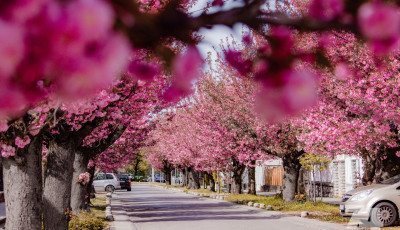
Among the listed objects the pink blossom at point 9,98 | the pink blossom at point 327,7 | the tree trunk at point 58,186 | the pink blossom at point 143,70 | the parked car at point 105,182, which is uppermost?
the pink blossom at point 327,7

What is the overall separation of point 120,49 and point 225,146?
26.0m

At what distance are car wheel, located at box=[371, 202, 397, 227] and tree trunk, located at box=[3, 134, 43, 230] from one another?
10.0 m

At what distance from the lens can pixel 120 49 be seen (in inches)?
44.1

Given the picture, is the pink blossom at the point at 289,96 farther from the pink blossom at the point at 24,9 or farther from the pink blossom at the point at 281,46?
the pink blossom at the point at 24,9

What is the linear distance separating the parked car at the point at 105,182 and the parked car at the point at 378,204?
32562 millimetres

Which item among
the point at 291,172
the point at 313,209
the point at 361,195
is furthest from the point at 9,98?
the point at 291,172

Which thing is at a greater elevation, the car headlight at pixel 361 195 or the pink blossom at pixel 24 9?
Result: the pink blossom at pixel 24 9

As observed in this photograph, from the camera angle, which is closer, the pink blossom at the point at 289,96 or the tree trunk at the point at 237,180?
the pink blossom at the point at 289,96

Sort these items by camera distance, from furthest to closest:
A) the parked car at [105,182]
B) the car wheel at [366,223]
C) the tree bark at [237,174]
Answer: the parked car at [105,182], the tree bark at [237,174], the car wheel at [366,223]

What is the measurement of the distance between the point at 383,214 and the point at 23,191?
10.6 meters

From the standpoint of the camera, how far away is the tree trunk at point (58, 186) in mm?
10062

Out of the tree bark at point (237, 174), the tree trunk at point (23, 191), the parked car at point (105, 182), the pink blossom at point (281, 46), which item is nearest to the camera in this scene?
the pink blossom at point (281, 46)

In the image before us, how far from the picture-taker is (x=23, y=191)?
818 cm

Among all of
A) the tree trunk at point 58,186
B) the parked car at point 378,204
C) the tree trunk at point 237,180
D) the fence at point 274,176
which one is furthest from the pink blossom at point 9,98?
the fence at point 274,176
